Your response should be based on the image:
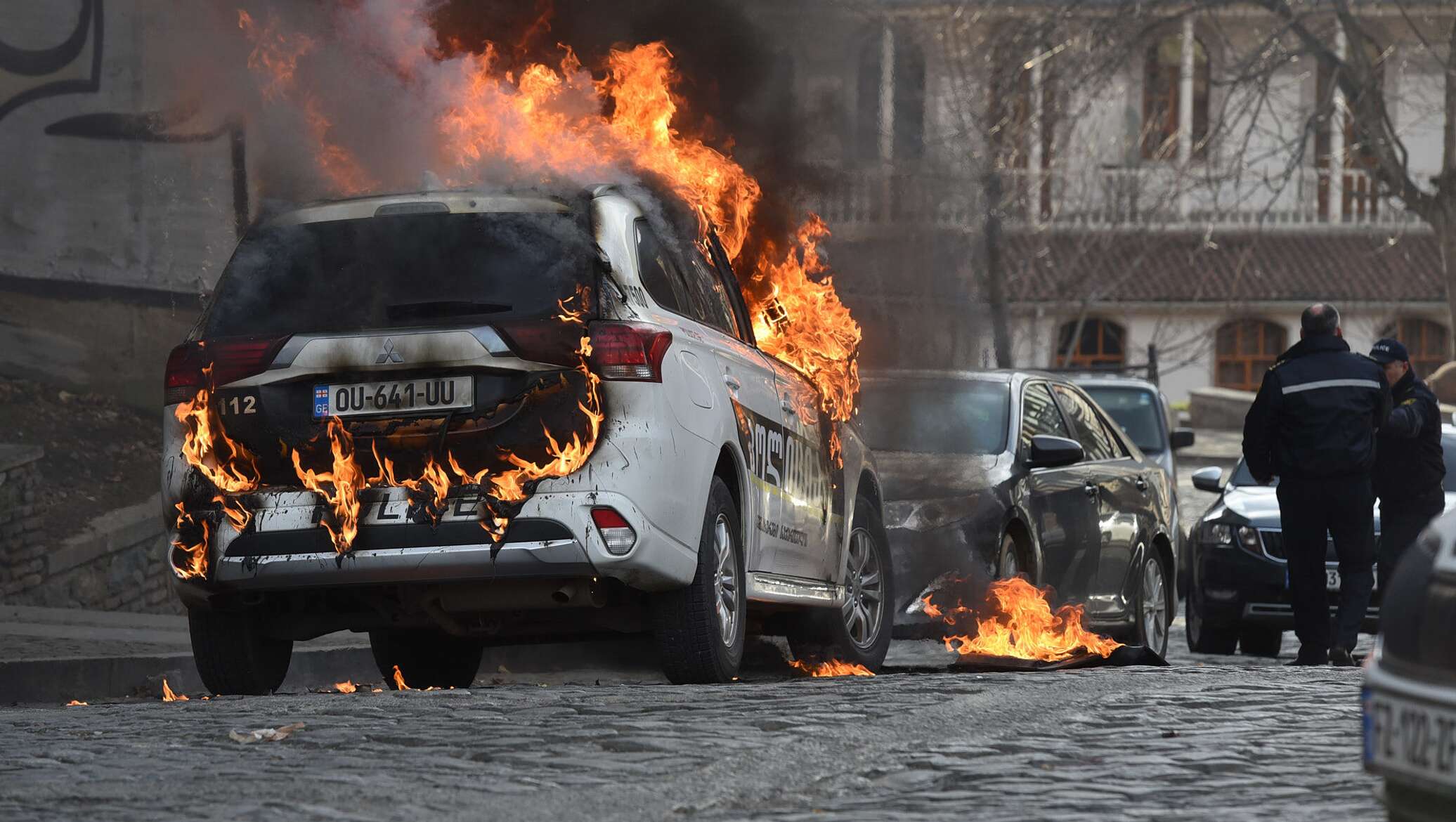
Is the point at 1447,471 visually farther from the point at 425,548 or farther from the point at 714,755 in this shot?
the point at 714,755

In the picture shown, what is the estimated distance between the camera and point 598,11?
10.4 meters

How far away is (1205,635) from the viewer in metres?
13.7

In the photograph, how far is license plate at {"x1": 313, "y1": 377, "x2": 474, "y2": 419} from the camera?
23.1 ft

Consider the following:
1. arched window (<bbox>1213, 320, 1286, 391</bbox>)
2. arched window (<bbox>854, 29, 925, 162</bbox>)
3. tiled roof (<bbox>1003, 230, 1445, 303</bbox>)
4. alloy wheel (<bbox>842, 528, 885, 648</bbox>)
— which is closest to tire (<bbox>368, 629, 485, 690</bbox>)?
alloy wheel (<bbox>842, 528, 885, 648</bbox>)

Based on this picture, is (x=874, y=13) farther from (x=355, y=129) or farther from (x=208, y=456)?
(x=208, y=456)

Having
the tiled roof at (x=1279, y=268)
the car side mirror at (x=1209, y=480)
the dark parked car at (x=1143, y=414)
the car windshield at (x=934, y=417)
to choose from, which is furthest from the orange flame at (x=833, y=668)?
the tiled roof at (x=1279, y=268)

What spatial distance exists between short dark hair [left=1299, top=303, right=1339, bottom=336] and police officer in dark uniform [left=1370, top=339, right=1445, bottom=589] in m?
0.62

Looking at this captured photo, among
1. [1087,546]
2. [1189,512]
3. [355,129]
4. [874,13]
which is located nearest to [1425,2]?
[1189,512]

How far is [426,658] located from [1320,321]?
16.0 ft

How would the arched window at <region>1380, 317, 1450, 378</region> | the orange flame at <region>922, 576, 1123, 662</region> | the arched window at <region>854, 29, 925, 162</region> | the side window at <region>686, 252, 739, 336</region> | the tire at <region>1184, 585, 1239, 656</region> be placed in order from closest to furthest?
1. the side window at <region>686, 252, 739, 336</region>
2. the orange flame at <region>922, 576, 1123, 662</region>
3. the tire at <region>1184, 585, 1239, 656</region>
4. the arched window at <region>854, 29, 925, 162</region>
5. the arched window at <region>1380, 317, 1450, 378</region>

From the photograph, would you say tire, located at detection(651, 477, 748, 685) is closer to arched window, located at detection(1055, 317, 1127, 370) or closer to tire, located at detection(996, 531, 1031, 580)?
tire, located at detection(996, 531, 1031, 580)

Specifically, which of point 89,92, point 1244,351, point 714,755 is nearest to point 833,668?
point 714,755

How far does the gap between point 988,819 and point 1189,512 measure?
21.4 metres

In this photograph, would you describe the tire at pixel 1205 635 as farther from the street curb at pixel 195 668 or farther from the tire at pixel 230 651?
the tire at pixel 230 651
